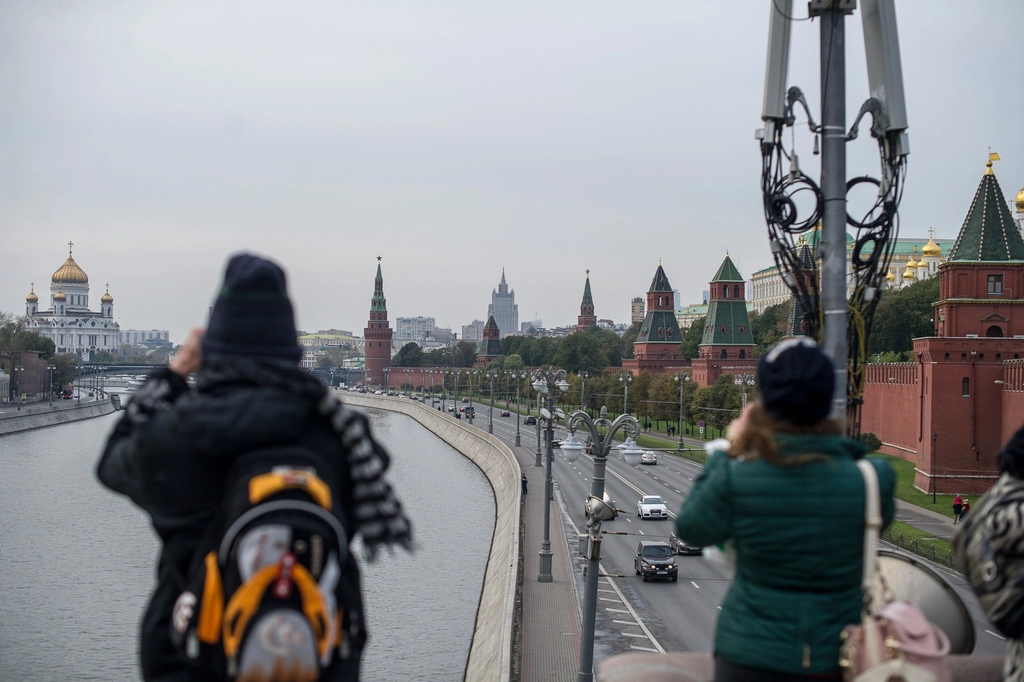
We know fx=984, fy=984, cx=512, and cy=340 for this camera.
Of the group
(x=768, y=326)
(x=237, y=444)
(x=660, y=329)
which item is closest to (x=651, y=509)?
(x=237, y=444)

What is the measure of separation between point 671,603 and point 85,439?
45.0m

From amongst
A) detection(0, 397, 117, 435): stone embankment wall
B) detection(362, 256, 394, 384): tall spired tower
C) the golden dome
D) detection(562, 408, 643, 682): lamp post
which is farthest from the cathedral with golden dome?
detection(562, 408, 643, 682): lamp post

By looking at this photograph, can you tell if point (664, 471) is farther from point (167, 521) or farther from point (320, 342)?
point (320, 342)

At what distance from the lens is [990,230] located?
1296 inches

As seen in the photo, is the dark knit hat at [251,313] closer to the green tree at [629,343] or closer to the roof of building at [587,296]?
the green tree at [629,343]

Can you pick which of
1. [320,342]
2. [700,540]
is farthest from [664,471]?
[320,342]

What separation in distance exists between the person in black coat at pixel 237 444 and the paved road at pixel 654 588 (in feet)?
19.1

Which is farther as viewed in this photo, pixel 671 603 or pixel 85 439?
pixel 85 439

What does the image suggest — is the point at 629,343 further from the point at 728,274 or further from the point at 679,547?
the point at 679,547

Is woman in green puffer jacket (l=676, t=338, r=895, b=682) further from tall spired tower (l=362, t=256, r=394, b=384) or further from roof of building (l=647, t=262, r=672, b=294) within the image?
tall spired tower (l=362, t=256, r=394, b=384)

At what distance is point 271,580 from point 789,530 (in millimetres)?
1169

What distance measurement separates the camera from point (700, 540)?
237 centimetres

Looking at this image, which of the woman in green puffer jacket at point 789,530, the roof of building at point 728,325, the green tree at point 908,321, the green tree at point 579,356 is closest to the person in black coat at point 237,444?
the woman in green puffer jacket at point 789,530

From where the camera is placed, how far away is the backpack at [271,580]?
1.82m
